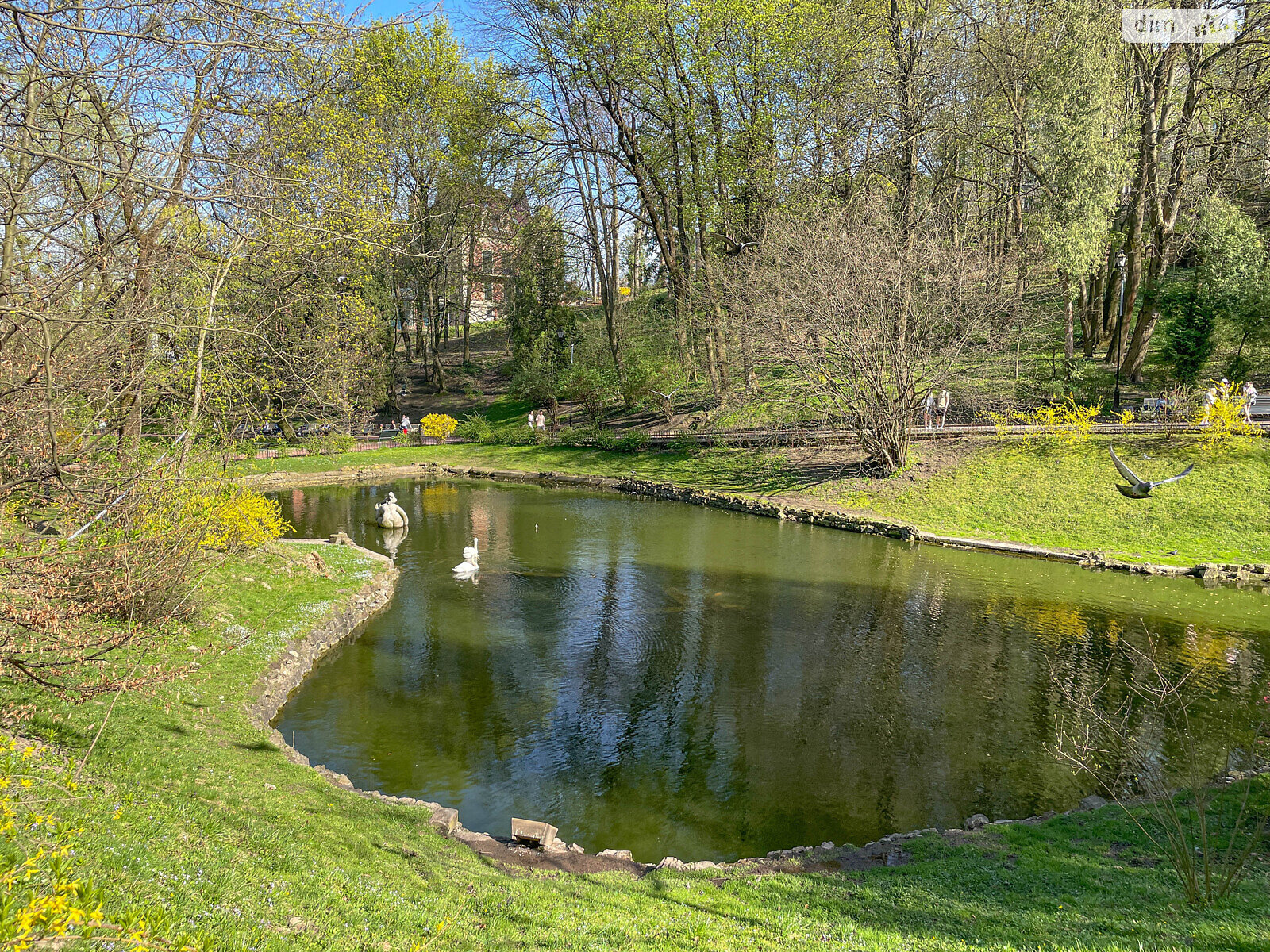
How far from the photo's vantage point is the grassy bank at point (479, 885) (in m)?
5.23

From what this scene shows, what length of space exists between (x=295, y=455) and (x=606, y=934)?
3350 cm

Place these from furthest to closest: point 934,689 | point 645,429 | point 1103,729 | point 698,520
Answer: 1. point 645,429
2. point 698,520
3. point 934,689
4. point 1103,729

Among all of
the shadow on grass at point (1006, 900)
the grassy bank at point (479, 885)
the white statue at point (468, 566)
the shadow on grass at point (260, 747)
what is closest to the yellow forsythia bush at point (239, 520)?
the shadow on grass at point (260, 747)

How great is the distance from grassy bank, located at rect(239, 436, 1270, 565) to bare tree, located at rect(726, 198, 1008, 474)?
1.89 meters

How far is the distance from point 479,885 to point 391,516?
57.8ft

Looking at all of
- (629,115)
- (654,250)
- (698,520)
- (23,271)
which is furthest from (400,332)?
(23,271)

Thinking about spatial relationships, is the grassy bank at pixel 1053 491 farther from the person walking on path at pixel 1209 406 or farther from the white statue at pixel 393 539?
the white statue at pixel 393 539

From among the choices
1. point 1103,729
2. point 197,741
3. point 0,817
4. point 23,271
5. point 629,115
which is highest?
point 629,115

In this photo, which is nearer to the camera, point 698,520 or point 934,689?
point 934,689

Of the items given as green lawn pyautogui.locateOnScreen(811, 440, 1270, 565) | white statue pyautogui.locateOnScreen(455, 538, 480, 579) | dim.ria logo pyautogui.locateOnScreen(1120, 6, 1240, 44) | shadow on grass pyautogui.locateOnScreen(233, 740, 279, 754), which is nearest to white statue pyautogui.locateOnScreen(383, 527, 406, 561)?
white statue pyautogui.locateOnScreen(455, 538, 480, 579)

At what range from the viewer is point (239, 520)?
45.5 feet

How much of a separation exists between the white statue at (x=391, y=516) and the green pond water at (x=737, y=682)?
2.13m

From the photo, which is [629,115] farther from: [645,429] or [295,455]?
[295,455]

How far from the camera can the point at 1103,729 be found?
36.2 ft
